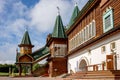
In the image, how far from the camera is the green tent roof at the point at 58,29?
1587 inches

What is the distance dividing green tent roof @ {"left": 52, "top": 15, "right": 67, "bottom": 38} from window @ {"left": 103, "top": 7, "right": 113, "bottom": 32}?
19917 millimetres

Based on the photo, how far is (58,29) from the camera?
41219 millimetres

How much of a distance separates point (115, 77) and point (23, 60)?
3493 cm

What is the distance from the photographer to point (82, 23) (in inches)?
1108

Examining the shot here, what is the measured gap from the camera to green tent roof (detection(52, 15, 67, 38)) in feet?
132

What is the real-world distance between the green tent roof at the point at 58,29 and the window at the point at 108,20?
65.3ft

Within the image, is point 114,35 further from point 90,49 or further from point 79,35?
point 79,35

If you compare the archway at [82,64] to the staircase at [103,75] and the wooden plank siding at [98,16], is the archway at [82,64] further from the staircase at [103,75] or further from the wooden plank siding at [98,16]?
the staircase at [103,75]

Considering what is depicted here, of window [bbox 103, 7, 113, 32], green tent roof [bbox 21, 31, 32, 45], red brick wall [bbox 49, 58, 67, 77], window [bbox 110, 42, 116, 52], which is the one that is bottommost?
red brick wall [bbox 49, 58, 67, 77]

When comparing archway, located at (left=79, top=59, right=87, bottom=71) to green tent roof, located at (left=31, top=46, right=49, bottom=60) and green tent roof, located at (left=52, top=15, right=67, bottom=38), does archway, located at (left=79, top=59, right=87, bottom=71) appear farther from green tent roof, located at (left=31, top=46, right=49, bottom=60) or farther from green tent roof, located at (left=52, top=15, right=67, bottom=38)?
green tent roof, located at (left=31, top=46, right=49, bottom=60)

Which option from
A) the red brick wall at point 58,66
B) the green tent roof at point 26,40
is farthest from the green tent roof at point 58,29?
the green tent roof at point 26,40

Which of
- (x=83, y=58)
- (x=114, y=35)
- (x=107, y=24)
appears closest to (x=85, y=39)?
(x=83, y=58)

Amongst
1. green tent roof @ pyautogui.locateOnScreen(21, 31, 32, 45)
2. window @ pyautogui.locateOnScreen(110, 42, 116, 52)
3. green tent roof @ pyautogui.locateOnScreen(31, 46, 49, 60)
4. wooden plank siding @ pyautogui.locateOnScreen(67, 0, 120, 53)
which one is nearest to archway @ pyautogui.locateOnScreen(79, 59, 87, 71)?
wooden plank siding @ pyautogui.locateOnScreen(67, 0, 120, 53)

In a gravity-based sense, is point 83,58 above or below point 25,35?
below
